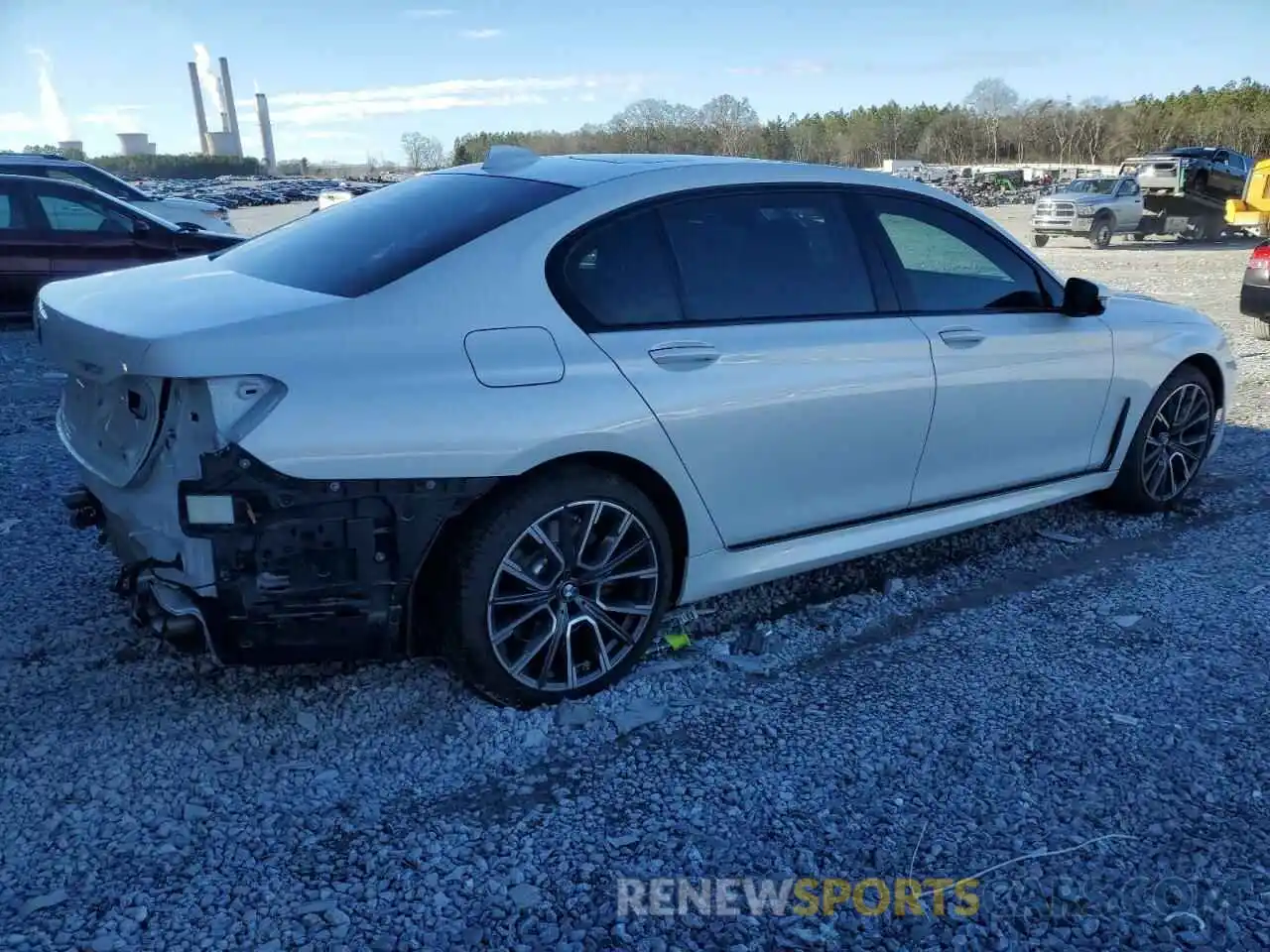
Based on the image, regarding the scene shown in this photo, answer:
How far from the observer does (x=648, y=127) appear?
88188 millimetres

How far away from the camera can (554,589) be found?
3.20 meters

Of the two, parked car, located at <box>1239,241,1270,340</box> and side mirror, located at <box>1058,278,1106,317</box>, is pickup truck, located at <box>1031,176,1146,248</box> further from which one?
side mirror, located at <box>1058,278,1106,317</box>

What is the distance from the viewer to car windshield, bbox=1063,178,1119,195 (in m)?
25.7

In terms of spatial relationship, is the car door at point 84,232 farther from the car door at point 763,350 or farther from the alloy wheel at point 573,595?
the alloy wheel at point 573,595

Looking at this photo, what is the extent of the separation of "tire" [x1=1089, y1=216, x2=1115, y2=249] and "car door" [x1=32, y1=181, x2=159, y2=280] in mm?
21917

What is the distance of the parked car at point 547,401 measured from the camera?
277 centimetres

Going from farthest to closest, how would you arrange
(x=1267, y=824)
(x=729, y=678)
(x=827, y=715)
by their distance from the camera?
1. (x=729, y=678)
2. (x=827, y=715)
3. (x=1267, y=824)

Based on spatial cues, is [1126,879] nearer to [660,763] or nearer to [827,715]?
[827,715]

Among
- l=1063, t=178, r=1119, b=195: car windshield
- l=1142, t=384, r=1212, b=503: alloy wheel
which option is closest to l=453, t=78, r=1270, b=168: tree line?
l=1063, t=178, r=1119, b=195: car windshield

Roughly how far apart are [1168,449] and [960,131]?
4292 inches

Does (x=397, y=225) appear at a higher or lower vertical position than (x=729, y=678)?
higher

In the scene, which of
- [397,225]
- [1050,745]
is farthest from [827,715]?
[397,225]

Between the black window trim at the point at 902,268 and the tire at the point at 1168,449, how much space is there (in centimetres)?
97

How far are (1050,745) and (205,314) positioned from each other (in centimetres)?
280
